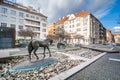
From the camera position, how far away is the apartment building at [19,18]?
38.5 meters

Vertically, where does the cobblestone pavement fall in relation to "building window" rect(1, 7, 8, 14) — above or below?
below

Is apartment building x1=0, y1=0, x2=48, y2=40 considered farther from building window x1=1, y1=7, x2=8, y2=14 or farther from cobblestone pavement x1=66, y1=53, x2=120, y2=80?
cobblestone pavement x1=66, y1=53, x2=120, y2=80

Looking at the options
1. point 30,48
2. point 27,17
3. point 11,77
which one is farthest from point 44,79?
point 27,17

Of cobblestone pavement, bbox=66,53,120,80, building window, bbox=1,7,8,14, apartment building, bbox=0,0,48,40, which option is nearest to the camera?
cobblestone pavement, bbox=66,53,120,80

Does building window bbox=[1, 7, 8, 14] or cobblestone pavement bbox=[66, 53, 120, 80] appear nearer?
cobblestone pavement bbox=[66, 53, 120, 80]

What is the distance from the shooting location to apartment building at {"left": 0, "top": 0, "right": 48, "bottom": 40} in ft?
126

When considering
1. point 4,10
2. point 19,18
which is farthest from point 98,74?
point 19,18

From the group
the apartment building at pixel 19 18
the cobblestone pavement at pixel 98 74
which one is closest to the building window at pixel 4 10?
the apartment building at pixel 19 18

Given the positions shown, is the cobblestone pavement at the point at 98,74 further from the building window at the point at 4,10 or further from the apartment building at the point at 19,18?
the building window at the point at 4,10

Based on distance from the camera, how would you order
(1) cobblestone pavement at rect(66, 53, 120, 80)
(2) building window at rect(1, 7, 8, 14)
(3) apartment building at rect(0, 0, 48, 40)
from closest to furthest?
1. (1) cobblestone pavement at rect(66, 53, 120, 80)
2. (2) building window at rect(1, 7, 8, 14)
3. (3) apartment building at rect(0, 0, 48, 40)

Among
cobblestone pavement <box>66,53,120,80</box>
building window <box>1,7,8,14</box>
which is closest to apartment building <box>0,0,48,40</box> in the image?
building window <box>1,7,8,14</box>

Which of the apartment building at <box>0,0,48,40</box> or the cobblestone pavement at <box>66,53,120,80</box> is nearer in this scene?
the cobblestone pavement at <box>66,53,120,80</box>

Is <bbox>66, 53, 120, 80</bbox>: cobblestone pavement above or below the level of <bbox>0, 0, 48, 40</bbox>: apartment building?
below

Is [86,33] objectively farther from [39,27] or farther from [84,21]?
[39,27]
